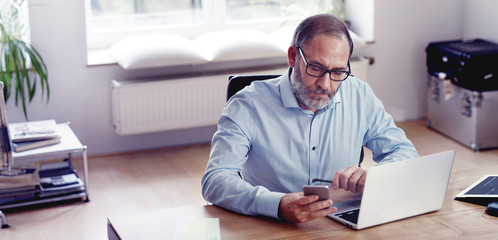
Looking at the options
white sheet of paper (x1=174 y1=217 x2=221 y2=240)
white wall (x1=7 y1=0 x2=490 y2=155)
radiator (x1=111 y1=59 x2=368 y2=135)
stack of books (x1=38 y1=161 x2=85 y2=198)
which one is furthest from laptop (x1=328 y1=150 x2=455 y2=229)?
white wall (x1=7 y1=0 x2=490 y2=155)

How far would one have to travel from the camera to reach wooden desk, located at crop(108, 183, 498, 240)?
206cm

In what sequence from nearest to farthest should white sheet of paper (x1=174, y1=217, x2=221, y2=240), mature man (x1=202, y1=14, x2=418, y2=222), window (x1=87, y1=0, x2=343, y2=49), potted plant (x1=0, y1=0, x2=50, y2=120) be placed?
white sheet of paper (x1=174, y1=217, x2=221, y2=240), mature man (x1=202, y1=14, x2=418, y2=222), potted plant (x1=0, y1=0, x2=50, y2=120), window (x1=87, y1=0, x2=343, y2=49)

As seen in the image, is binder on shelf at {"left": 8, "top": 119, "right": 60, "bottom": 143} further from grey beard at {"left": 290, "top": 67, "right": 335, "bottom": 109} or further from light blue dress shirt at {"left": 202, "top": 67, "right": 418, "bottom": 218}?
grey beard at {"left": 290, "top": 67, "right": 335, "bottom": 109}

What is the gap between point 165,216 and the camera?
218 centimetres

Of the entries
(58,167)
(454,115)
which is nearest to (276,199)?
(58,167)

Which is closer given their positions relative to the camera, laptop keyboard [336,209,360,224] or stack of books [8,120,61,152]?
laptop keyboard [336,209,360,224]

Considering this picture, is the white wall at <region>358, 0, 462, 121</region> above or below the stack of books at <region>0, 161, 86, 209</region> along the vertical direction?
above

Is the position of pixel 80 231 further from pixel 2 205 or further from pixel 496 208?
pixel 496 208

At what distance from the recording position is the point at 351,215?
2.17 meters

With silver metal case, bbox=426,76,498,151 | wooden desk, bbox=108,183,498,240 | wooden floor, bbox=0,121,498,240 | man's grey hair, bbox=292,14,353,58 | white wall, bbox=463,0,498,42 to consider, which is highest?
man's grey hair, bbox=292,14,353,58

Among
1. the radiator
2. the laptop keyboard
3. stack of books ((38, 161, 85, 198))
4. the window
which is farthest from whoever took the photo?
the window

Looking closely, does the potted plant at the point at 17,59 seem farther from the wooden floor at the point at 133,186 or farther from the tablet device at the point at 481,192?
the tablet device at the point at 481,192

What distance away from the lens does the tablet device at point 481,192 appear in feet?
7.54

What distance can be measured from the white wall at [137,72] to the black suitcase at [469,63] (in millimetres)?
324
